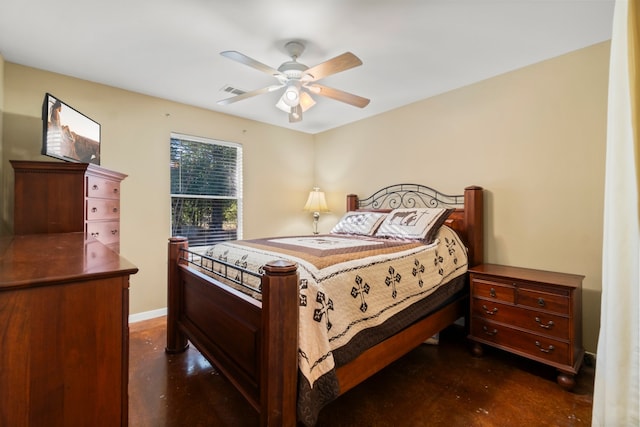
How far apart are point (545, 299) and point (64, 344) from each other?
2657 millimetres

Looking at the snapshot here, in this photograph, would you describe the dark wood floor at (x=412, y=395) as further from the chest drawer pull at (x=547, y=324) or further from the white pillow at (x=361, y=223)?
the white pillow at (x=361, y=223)

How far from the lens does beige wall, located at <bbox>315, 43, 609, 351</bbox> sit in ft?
7.41

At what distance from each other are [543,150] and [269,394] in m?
2.81

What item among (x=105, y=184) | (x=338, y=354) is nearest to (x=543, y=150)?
(x=338, y=354)

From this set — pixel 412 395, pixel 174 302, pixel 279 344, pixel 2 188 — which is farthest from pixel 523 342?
pixel 2 188

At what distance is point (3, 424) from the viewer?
67cm

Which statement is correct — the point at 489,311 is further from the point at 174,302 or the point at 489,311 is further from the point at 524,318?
the point at 174,302

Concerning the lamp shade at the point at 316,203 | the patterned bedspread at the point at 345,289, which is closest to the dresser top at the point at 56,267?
the patterned bedspread at the point at 345,289

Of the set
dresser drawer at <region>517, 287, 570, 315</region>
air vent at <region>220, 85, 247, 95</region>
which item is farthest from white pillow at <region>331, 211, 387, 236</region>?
air vent at <region>220, 85, 247, 95</region>

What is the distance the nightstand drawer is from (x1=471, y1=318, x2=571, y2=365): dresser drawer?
21cm

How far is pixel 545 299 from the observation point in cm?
208

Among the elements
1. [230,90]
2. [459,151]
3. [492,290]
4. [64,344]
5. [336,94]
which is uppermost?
[230,90]

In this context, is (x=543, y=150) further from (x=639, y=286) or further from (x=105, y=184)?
(x=105, y=184)

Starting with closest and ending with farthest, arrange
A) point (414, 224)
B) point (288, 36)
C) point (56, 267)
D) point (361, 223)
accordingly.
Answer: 1. point (56, 267)
2. point (288, 36)
3. point (414, 224)
4. point (361, 223)
